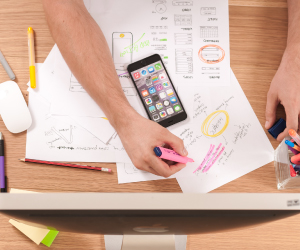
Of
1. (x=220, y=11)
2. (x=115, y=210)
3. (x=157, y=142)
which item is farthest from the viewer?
(x=220, y=11)

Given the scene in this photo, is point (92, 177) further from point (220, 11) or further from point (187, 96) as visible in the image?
point (220, 11)

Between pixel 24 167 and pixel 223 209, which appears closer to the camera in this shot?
pixel 223 209

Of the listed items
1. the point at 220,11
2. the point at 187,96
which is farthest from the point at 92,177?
the point at 220,11

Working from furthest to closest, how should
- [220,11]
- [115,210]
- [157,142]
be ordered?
[220,11], [157,142], [115,210]

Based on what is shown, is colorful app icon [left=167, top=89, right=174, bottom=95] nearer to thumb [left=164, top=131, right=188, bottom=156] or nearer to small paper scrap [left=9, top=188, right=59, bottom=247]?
thumb [left=164, top=131, right=188, bottom=156]

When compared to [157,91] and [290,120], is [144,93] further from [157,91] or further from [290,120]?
[290,120]

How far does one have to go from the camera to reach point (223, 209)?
36 centimetres

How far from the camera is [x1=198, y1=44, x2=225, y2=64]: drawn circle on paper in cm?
79

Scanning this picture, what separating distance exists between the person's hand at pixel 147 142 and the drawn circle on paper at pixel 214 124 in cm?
9

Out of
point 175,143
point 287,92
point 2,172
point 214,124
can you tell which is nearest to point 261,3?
point 287,92

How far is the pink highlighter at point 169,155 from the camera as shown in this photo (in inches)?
25.3

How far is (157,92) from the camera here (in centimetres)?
76

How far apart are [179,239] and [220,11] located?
618 millimetres

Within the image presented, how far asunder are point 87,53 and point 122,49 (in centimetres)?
10
